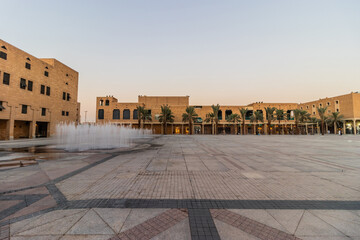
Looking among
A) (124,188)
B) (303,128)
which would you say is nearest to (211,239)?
(124,188)

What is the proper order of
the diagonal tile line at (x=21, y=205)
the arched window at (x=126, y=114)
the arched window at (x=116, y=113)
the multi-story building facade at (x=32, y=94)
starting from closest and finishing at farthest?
the diagonal tile line at (x=21, y=205), the multi-story building facade at (x=32, y=94), the arched window at (x=116, y=113), the arched window at (x=126, y=114)

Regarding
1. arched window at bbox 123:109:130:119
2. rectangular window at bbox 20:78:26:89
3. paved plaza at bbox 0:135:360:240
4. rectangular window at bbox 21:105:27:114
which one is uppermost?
rectangular window at bbox 20:78:26:89

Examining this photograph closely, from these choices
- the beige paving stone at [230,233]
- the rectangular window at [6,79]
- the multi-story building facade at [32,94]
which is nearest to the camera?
the beige paving stone at [230,233]

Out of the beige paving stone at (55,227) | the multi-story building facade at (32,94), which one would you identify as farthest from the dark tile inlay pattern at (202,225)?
the multi-story building facade at (32,94)

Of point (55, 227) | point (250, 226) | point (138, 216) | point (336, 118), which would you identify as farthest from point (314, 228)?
point (336, 118)

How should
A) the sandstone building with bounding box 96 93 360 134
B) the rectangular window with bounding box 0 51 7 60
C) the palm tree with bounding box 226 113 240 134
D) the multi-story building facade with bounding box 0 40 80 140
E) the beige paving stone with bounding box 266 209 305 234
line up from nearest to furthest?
the beige paving stone with bounding box 266 209 305 234, the rectangular window with bounding box 0 51 7 60, the multi-story building facade with bounding box 0 40 80 140, the palm tree with bounding box 226 113 240 134, the sandstone building with bounding box 96 93 360 134

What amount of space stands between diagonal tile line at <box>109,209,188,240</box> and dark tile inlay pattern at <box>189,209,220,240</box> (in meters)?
0.21

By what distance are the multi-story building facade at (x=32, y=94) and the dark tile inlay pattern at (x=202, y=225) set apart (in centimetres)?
3058

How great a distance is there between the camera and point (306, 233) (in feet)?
8.71

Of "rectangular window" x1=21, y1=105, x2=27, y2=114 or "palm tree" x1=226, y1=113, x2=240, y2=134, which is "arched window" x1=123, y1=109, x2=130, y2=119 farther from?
"palm tree" x1=226, y1=113, x2=240, y2=134

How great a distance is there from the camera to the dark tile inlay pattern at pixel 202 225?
2600mm

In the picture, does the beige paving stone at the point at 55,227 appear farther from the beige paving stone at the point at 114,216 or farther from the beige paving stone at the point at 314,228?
the beige paving stone at the point at 314,228

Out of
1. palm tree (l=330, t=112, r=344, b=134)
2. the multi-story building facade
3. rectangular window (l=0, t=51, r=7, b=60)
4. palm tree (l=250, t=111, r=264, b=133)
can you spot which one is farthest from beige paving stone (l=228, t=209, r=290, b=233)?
palm tree (l=330, t=112, r=344, b=134)

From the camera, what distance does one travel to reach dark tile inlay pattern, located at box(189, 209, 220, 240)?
8.53 feet
